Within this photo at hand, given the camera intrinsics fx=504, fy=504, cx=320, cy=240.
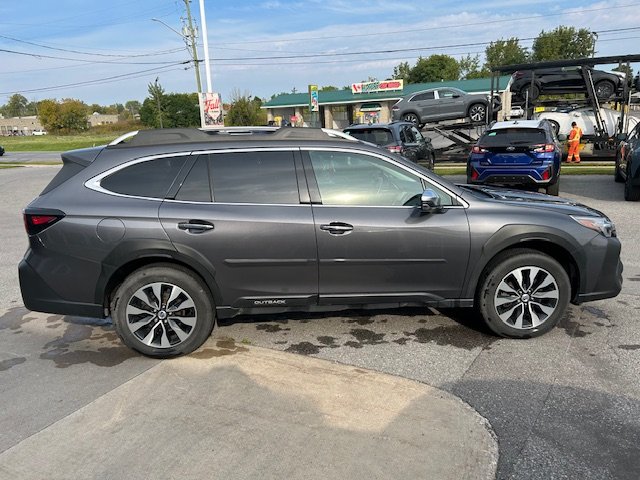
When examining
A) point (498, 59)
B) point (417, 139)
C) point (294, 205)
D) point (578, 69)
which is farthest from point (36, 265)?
point (498, 59)

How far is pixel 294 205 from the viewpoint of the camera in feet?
13.0

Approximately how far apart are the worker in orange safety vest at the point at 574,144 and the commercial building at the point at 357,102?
23.3m

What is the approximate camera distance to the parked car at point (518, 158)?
33.7 feet

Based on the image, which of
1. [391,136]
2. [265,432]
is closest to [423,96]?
[391,136]

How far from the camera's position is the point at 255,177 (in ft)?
13.2

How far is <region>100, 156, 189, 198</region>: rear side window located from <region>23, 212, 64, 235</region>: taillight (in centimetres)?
41

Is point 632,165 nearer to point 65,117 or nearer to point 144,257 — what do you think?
point 144,257

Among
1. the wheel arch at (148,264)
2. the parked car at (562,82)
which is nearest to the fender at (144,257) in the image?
the wheel arch at (148,264)

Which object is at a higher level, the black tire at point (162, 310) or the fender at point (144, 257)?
the fender at point (144, 257)

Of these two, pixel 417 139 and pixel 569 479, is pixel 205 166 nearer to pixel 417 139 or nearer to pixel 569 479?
pixel 569 479

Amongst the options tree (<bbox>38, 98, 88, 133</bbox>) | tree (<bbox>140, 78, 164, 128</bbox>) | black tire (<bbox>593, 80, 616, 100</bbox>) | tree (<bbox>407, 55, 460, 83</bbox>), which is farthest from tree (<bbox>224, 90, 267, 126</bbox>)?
tree (<bbox>38, 98, 88, 133</bbox>)

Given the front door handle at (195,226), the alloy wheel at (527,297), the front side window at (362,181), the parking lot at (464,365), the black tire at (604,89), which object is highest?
the black tire at (604,89)

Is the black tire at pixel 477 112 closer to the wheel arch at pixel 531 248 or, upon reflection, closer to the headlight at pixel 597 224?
the headlight at pixel 597 224

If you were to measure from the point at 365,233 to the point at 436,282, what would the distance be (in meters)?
0.72
